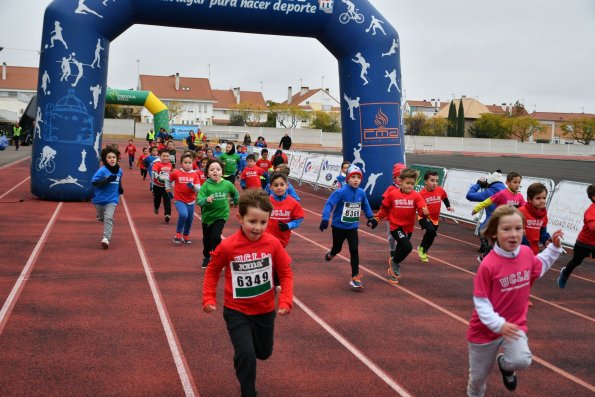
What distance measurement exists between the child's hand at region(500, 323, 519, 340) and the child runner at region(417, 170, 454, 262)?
7069 millimetres

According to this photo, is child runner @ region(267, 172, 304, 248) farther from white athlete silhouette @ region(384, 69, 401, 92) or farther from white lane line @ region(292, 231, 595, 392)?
white athlete silhouette @ region(384, 69, 401, 92)

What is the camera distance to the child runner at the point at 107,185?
1081cm

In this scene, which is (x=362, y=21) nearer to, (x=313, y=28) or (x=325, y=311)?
(x=313, y=28)

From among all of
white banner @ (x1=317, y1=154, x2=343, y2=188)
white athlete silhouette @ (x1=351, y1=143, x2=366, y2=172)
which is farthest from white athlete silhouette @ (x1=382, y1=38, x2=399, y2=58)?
white banner @ (x1=317, y1=154, x2=343, y2=188)

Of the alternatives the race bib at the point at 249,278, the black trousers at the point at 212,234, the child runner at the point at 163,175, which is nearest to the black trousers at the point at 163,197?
the child runner at the point at 163,175

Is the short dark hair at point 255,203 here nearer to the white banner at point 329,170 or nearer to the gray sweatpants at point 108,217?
the gray sweatpants at point 108,217

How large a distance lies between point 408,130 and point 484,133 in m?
11.1

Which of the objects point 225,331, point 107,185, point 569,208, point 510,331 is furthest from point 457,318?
point 107,185

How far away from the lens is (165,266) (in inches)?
393

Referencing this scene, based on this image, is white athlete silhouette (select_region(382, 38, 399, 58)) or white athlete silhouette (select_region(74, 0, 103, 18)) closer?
white athlete silhouette (select_region(74, 0, 103, 18))

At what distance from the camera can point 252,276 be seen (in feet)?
15.1

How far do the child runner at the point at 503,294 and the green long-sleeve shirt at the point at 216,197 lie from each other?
219 inches

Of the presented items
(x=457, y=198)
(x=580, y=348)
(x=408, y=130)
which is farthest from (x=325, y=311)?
(x=408, y=130)

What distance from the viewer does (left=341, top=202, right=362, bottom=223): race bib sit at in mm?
8828
